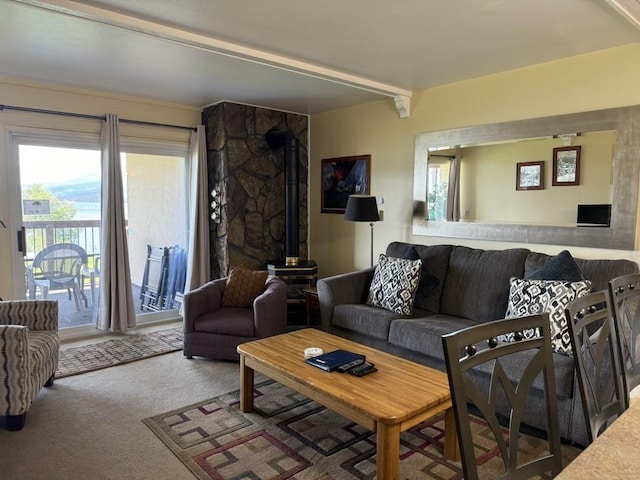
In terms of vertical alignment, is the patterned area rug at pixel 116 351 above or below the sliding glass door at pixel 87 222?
below

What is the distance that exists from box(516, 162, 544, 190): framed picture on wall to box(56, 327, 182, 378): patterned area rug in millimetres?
3290

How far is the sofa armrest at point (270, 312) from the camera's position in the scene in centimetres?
357

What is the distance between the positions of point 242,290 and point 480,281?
2.02m

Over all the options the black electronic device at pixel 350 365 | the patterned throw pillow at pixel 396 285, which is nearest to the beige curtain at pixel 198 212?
the patterned throw pillow at pixel 396 285

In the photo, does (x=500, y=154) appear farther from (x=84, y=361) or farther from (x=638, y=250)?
(x=84, y=361)

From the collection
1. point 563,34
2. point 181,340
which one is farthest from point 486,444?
point 181,340

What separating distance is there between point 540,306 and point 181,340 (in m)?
3.17

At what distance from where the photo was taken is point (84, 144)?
172 inches

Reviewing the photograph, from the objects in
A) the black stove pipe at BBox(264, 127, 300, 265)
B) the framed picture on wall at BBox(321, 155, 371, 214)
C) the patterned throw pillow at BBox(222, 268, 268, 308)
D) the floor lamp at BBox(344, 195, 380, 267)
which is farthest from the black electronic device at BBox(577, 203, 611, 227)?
the black stove pipe at BBox(264, 127, 300, 265)

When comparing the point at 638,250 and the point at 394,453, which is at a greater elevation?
the point at 638,250

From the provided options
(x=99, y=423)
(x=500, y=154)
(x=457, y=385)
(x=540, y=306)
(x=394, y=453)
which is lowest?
(x=99, y=423)

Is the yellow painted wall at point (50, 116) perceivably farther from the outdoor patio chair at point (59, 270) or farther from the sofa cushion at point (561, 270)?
the sofa cushion at point (561, 270)

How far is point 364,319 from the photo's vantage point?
11.4 feet

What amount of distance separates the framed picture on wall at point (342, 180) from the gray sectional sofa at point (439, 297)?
1030mm
